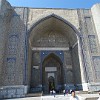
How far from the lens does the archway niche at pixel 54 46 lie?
1206 centimetres

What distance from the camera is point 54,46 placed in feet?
44.3

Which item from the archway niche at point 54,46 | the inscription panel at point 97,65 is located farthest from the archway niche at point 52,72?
the inscription panel at point 97,65

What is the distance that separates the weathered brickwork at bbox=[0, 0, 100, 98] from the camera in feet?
32.6

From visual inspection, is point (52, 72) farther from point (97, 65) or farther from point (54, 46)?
point (97, 65)

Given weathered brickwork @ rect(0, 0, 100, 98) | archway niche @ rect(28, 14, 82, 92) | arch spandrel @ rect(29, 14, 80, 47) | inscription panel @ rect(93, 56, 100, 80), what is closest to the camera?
weathered brickwork @ rect(0, 0, 100, 98)

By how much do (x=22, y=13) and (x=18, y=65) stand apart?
458 centimetres

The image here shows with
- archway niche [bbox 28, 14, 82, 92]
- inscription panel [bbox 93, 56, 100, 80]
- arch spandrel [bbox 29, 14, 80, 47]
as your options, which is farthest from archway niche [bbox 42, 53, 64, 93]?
inscription panel [bbox 93, 56, 100, 80]

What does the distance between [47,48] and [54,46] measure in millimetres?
715

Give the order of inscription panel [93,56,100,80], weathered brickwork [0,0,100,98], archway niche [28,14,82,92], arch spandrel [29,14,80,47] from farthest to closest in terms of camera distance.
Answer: archway niche [28,14,82,92] < arch spandrel [29,14,80,47] < inscription panel [93,56,100,80] < weathered brickwork [0,0,100,98]

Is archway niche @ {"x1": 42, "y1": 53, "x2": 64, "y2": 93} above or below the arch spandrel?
below

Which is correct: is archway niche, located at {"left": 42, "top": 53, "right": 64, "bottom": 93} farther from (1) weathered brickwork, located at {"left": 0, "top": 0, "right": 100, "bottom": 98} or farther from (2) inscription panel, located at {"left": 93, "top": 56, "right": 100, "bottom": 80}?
(2) inscription panel, located at {"left": 93, "top": 56, "right": 100, "bottom": 80}

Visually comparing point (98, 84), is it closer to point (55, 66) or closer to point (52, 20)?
point (55, 66)

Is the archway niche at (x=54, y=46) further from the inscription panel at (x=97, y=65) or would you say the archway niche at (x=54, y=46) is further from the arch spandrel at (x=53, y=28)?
the inscription panel at (x=97, y=65)

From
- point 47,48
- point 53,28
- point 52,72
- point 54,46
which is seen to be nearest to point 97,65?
point 54,46
